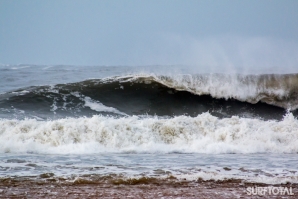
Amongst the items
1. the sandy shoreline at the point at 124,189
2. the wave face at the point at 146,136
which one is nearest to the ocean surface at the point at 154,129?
the wave face at the point at 146,136

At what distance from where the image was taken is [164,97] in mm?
15789

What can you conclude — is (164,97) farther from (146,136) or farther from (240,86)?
(146,136)

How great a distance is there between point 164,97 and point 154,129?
5.35m

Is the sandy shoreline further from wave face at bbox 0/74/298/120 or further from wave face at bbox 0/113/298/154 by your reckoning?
wave face at bbox 0/74/298/120

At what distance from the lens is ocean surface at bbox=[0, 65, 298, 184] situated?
7.05m

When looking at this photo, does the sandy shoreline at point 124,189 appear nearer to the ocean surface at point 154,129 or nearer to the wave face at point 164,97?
the ocean surface at point 154,129

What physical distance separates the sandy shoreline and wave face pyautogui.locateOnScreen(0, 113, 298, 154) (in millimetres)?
3249

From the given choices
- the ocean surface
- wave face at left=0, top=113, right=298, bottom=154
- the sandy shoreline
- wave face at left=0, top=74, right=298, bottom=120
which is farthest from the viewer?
wave face at left=0, top=74, right=298, bottom=120

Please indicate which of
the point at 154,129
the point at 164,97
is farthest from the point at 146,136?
the point at 164,97

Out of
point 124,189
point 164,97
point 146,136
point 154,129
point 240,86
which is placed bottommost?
point 124,189

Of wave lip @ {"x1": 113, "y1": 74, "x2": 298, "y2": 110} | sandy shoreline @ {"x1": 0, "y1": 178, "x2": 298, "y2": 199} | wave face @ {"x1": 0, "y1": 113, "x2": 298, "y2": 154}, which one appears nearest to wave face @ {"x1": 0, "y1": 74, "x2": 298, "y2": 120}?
wave lip @ {"x1": 113, "y1": 74, "x2": 298, "y2": 110}

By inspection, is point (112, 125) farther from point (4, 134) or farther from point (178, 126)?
point (4, 134)

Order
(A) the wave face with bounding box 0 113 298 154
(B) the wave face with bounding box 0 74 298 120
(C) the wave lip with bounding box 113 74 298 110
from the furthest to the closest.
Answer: (C) the wave lip with bounding box 113 74 298 110 < (B) the wave face with bounding box 0 74 298 120 < (A) the wave face with bounding box 0 113 298 154

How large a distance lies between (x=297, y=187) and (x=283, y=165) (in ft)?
5.70
